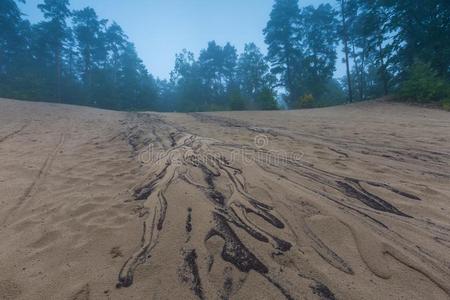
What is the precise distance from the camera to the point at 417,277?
1.44 metres

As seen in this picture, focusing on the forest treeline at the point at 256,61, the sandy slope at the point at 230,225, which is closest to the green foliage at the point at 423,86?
the forest treeline at the point at 256,61

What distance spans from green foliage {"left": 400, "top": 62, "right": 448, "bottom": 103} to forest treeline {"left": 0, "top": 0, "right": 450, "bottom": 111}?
0.04 meters

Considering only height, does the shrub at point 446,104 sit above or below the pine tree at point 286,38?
below

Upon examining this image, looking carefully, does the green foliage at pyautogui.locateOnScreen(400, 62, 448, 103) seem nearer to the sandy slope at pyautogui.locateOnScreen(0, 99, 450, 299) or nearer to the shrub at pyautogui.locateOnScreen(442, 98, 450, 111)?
the shrub at pyautogui.locateOnScreen(442, 98, 450, 111)

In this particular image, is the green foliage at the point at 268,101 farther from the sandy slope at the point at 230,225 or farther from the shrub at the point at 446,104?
the sandy slope at the point at 230,225

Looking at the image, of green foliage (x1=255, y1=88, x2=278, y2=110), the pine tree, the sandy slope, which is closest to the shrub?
the sandy slope

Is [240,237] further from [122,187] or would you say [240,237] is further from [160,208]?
[122,187]

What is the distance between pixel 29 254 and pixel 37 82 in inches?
1060

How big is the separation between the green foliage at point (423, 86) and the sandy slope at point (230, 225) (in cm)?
1021

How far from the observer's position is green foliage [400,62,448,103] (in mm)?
10898

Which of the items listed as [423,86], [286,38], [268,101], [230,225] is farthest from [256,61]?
[230,225]

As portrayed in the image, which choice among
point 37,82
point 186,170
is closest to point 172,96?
point 37,82

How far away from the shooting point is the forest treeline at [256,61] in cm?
1320

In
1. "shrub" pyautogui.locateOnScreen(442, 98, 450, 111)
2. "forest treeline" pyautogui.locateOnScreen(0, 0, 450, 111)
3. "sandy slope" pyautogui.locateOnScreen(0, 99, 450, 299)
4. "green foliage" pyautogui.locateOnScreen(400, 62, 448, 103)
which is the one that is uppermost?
"forest treeline" pyautogui.locateOnScreen(0, 0, 450, 111)
